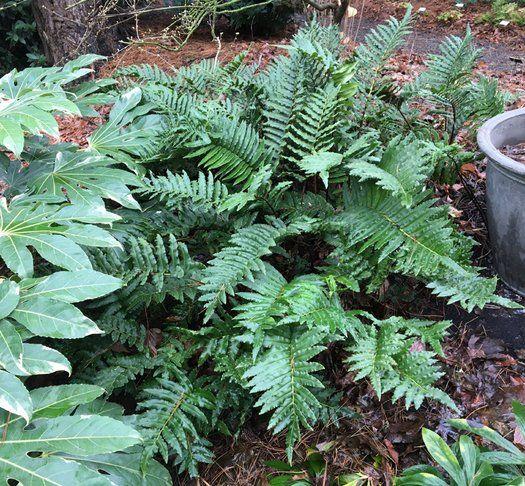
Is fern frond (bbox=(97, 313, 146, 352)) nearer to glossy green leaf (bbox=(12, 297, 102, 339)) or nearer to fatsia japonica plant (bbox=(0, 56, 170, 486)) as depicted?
fatsia japonica plant (bbox=(0, 56, 170, 486))

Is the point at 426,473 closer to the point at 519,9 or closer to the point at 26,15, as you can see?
the point at 26,15

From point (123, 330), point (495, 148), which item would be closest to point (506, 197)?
point (495, 148)

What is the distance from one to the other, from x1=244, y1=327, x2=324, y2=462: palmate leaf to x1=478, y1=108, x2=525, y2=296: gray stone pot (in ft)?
3.94

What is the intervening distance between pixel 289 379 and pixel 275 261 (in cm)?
82

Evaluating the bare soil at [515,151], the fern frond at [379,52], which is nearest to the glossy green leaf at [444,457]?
the bare soil at [515,151]

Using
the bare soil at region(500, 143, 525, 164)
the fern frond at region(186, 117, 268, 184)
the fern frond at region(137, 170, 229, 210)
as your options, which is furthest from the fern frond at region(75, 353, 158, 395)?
the bare soil at region(500, 143, 525, 164)

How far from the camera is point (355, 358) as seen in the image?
1847mm

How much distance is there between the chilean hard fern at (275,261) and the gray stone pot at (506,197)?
22 cm

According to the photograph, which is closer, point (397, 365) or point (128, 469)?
point (128, 469)

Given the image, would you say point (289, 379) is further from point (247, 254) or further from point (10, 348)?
point (10, 348)

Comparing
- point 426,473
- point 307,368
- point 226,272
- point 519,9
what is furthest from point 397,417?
point 519,9

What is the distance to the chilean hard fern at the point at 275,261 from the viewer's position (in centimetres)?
189

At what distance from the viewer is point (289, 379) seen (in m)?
1.83

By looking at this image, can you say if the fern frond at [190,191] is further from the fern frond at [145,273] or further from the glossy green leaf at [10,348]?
the glossy green leaf at [10,348]
